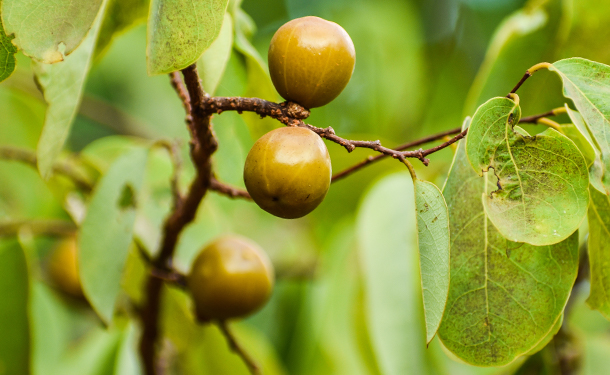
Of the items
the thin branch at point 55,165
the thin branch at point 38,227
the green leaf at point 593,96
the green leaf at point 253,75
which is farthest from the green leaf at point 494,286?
the thin branch at point 38,227

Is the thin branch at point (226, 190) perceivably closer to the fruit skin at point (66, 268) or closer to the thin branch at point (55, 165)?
the thin branch at point (55, 165)

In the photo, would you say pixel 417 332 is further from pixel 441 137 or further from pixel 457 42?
pixel 457 42

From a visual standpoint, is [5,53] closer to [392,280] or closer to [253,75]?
[253,75]

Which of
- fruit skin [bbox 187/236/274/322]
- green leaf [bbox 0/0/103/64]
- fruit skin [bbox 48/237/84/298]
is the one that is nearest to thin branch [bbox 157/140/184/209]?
fruit skin [bbox 187/236/274/322]

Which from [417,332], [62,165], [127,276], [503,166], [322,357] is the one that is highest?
[503,166]

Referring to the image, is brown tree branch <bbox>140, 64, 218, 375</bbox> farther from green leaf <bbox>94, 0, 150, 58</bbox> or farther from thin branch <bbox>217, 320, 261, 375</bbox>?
green leaf <bbox>94, 0, 150, 58</bbox>

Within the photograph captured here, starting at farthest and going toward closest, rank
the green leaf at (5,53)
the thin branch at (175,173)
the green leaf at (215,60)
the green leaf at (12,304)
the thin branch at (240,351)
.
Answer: the green leaf at (12,304) → the thin branch at (240,351) → the thin branch at (175,173) → the green leaf at (215,60) → the green leaf at (5,53)

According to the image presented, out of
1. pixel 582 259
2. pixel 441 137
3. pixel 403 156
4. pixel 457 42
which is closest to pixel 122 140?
pixel 441 137

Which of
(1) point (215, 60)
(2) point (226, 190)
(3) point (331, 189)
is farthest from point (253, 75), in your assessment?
(3) point (331, 189)
